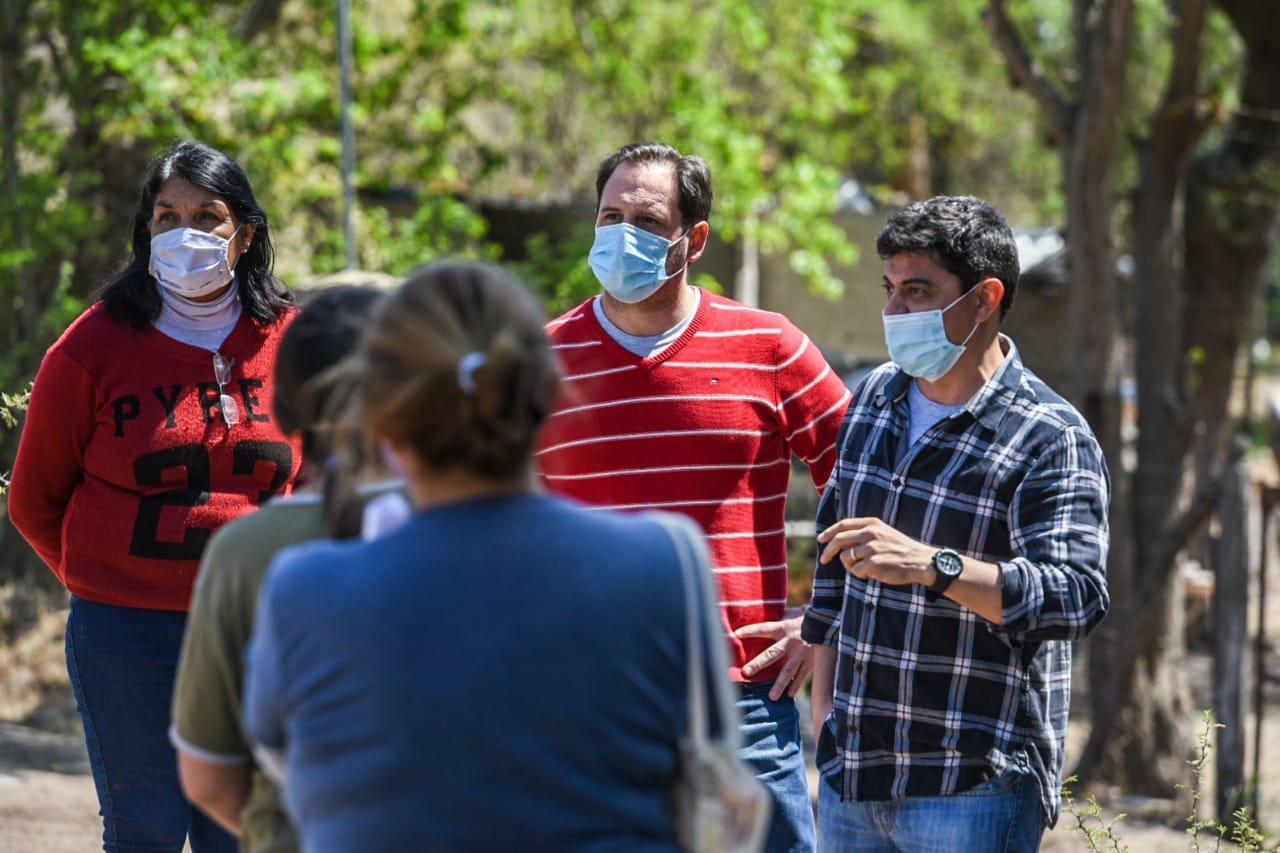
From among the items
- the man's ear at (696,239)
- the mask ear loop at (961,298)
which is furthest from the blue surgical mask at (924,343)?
the man's ear at (696,239)

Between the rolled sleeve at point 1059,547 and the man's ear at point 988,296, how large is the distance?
29 centimetres

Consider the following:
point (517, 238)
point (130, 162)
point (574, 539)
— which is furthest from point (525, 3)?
point (574, 539)

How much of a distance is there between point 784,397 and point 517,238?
1007cm

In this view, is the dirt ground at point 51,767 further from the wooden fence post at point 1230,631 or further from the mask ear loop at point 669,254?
the mask ear loop at point 669,254

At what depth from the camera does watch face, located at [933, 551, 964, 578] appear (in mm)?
2482

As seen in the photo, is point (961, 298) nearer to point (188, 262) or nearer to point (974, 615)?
point (974, 615)

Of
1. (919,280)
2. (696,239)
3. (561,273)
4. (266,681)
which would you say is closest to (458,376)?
(266,681)

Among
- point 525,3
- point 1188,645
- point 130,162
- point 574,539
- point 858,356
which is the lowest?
point 1188,645

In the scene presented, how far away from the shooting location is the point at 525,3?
440 inches

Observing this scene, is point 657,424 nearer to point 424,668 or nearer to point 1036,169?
point 424,668

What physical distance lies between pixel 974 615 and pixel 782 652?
52 cm

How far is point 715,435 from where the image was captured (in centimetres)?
309

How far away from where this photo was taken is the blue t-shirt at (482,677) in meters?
1.52

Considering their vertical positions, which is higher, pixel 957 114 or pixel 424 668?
pixel 957 114
